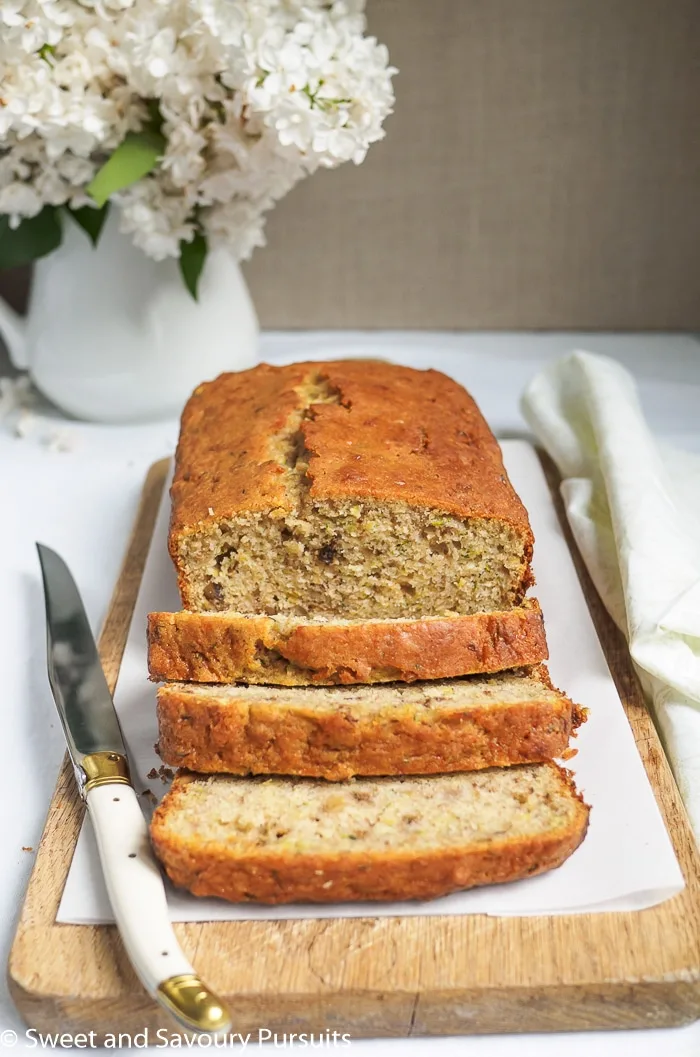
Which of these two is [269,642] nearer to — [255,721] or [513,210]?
[255,721]

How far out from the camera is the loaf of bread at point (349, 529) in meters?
2.60

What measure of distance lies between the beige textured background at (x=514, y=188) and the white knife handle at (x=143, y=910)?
10.5 feet

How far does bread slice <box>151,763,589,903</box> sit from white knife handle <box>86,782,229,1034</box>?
0.07 m

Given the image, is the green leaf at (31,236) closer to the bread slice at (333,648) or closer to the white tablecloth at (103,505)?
the white tablecloth at (103,505)

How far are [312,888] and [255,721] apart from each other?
0.35 m

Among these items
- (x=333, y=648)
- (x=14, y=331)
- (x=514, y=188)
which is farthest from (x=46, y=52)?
(x=514, y=188)

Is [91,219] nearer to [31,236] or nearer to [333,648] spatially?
[31,236]

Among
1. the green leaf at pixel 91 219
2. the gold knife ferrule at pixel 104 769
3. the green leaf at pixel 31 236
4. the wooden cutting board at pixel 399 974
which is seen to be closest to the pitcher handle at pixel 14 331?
the green leaf at pixel 31 236

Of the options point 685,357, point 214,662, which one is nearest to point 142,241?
point 214,662

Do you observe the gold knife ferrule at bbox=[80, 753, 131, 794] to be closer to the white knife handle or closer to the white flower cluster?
the white knife handle

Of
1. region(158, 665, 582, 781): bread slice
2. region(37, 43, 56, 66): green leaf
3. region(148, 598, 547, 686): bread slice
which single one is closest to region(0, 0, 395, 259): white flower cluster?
region(37, 43, 56, 66): green leaf

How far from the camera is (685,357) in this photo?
4.73 meters

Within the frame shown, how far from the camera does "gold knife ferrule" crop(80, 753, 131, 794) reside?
85.8 inches

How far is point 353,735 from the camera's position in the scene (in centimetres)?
211
